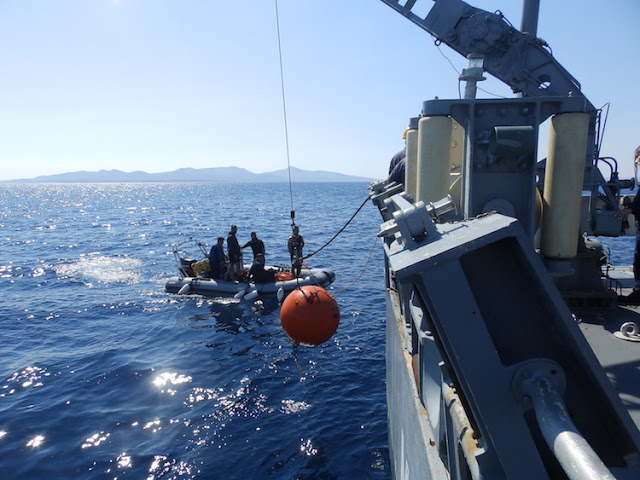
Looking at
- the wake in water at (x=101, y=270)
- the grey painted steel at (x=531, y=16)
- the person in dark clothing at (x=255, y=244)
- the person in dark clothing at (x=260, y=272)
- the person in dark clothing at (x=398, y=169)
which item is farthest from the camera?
the wake in water at (x=101, y=270)

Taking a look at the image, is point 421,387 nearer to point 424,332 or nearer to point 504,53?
point 424,332

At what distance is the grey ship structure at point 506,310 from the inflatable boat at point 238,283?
31.3 feet

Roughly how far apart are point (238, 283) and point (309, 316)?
34.9 ft

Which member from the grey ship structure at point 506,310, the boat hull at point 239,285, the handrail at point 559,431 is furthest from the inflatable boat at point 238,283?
the handrail at point 559,431

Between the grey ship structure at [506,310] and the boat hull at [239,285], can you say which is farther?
the boat hull at [239,285]

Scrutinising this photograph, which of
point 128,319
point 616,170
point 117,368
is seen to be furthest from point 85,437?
point 616,170

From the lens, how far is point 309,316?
6457mm

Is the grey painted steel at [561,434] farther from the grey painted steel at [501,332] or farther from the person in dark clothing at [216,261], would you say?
the person in dark clothing at [216,261]

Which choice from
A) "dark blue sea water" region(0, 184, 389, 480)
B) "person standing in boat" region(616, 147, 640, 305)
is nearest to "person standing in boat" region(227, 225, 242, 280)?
"dark blue sea water" region(0, 184, 389, 480)

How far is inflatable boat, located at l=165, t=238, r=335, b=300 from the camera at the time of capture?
16.0 m

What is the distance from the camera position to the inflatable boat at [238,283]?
15984 mm

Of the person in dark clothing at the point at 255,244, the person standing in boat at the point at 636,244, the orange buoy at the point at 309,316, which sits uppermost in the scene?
the person standing in boat at the point at 636,244

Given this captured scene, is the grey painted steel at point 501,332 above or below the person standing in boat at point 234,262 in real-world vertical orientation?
above

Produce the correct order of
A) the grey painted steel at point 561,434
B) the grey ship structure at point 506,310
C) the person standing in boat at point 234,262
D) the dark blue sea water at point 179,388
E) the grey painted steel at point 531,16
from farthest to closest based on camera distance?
1. the person standing in boat at point 234,262
2. the grey painted steel at point 531,16
3. the dark blue sea water at point 179,388
4. the grey ship structure at point 506,310
5. the grey painted steel at point 561,434
